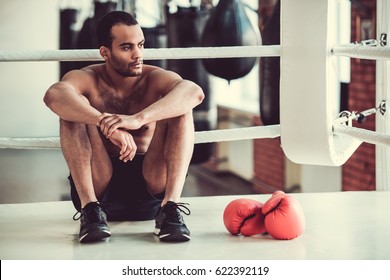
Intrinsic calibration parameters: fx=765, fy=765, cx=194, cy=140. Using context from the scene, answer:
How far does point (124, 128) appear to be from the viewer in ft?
4.76

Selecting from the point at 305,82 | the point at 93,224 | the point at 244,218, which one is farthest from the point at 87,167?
the point at 305,82

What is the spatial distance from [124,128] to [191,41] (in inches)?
64.9

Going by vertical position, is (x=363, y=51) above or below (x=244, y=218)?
above

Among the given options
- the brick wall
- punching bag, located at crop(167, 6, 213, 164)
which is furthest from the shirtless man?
the brick wall

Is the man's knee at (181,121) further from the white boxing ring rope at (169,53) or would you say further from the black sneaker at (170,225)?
the white boxing ring rope at (169,53)

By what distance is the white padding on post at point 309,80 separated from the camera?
5.44ft

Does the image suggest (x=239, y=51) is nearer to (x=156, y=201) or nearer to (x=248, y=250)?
(x=156, y=201)

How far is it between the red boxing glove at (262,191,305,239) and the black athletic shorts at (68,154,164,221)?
0.84 ft

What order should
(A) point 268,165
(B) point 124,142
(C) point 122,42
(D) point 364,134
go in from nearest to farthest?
(B) point 124,142
(C) point 122,42
(D) point 364,134
(A) point 268,165

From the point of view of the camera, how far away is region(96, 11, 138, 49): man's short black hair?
152 centimetres

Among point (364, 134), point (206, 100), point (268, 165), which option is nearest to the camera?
point (364, 134)

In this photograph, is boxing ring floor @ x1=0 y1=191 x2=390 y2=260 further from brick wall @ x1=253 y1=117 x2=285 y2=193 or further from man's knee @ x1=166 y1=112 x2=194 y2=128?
brick wall @ x1=253 y1=117 x2=285 y2=193

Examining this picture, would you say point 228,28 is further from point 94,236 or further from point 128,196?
point 94,236

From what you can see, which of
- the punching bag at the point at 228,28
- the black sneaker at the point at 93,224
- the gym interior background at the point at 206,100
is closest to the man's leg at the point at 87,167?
Answer: the black sneaker at the point at 93,224
